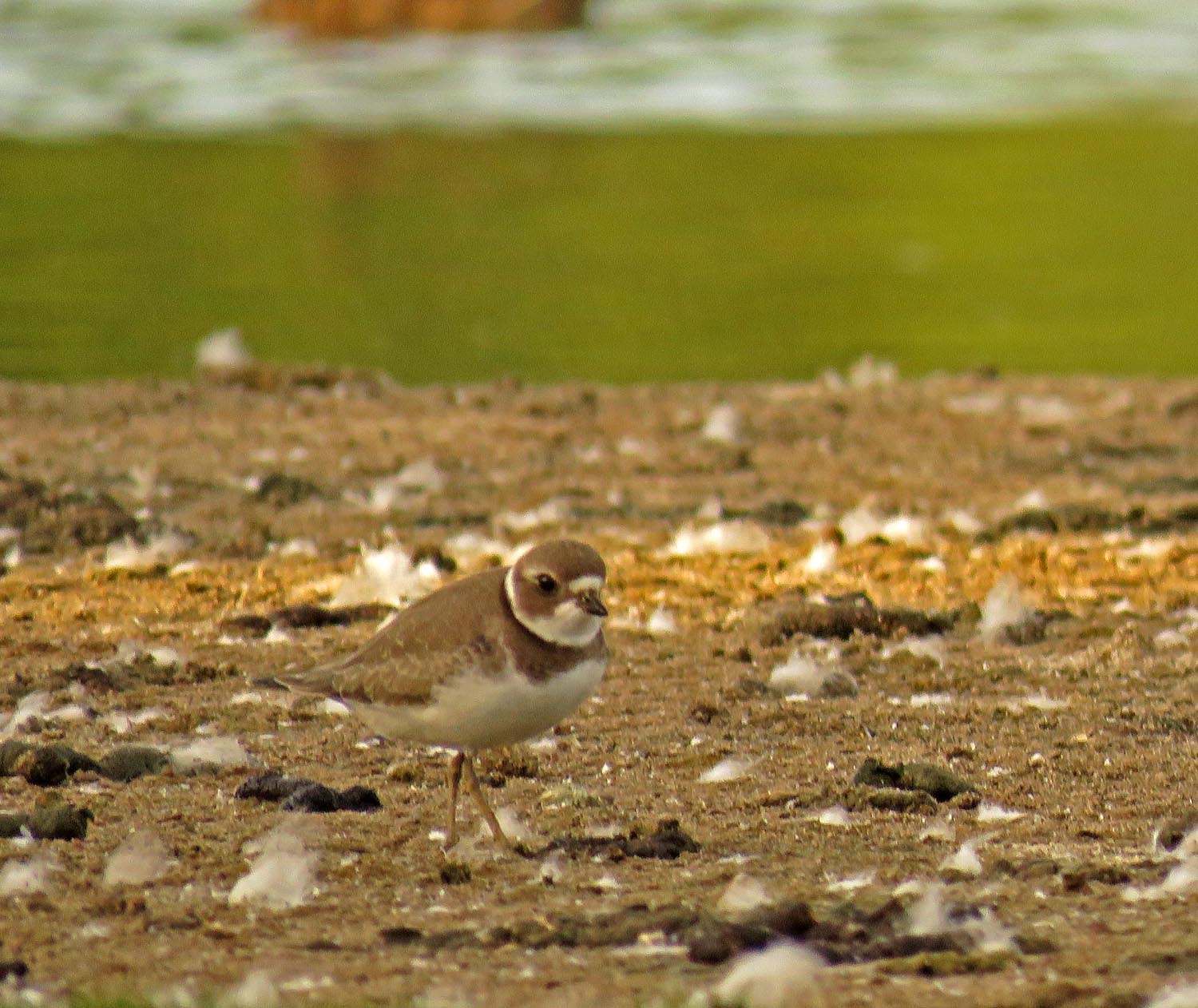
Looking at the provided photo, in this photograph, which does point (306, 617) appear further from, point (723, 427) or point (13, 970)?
point (723, 427)

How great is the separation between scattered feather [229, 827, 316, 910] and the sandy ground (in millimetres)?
21

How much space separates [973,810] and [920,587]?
262 centimetres

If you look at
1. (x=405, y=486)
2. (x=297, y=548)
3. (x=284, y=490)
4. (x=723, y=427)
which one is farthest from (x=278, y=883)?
(x=723, y=427)

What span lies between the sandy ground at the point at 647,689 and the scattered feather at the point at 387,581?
134 millimetres

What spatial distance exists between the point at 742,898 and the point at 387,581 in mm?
3511

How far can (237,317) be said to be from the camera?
17078mm

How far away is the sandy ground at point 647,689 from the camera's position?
5.09m

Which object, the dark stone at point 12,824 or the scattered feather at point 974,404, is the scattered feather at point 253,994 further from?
the scattered feather at point 974,404

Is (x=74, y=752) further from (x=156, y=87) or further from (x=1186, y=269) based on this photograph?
(x=156, y=87)

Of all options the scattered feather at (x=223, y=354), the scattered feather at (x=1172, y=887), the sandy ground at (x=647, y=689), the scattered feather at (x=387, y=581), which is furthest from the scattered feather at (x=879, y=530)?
the scattered feather at (x=223, y=354)

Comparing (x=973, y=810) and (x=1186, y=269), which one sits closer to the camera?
(x=973, y=810)

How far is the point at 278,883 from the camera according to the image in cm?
545

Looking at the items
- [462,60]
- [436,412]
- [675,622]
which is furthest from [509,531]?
[462,60]

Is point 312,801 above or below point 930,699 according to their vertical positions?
above
